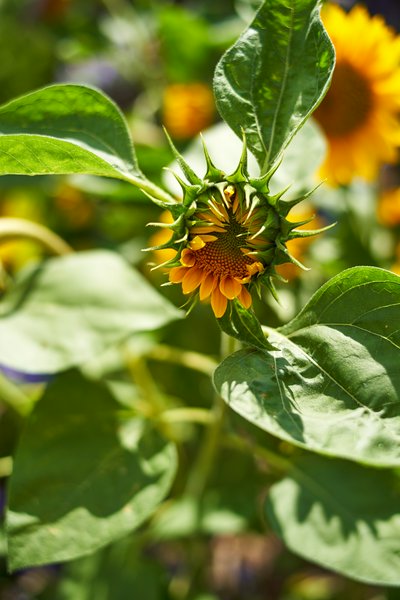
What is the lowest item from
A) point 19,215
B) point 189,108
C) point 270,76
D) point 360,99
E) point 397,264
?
point 19,215

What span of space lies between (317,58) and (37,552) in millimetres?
380

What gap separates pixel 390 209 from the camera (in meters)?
0.90

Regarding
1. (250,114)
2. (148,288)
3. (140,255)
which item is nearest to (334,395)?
(250,114)

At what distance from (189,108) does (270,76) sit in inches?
26.2

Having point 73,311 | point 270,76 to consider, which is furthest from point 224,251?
point 73,311

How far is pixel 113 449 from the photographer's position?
0.59 m

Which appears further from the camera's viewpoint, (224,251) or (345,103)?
(345,103)

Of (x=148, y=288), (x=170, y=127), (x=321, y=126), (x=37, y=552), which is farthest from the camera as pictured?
(x=170, y=127)

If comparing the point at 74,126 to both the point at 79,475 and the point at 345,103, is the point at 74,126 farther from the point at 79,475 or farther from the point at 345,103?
the point at 345,103

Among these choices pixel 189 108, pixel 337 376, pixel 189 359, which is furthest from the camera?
pixel 189 108

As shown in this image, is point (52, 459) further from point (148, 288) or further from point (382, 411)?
point (382, 411)

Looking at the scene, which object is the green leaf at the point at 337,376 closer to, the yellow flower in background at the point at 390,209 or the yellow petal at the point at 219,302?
the yellow petal at the point at 219,302

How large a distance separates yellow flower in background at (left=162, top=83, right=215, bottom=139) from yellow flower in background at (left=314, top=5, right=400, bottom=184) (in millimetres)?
278

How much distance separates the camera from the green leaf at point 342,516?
53cm
